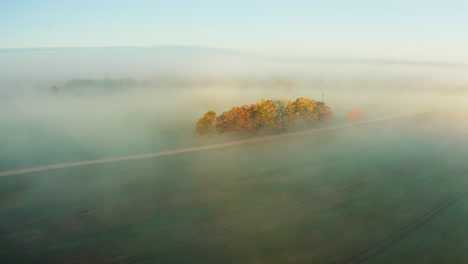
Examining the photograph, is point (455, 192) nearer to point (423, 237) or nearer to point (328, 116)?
point (423, 237)

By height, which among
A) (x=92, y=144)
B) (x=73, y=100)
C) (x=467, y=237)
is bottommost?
(x=467, y=237)

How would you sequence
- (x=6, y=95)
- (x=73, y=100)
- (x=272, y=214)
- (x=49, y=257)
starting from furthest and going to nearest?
1. (x=6, y=95)
2. (x=73, y=100)
3. (x=272, y=214)
4. (x=49, y=257)

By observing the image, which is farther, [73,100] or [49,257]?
[73,100]

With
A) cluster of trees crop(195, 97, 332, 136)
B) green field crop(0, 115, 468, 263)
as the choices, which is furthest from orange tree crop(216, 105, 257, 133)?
green field crop(0, 115, 468, 263)

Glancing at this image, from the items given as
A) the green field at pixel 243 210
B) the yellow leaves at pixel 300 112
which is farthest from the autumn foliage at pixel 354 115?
the green field at pixel 243 210

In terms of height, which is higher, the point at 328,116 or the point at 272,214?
the point at 328,116

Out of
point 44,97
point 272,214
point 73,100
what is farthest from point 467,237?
point 44,97
